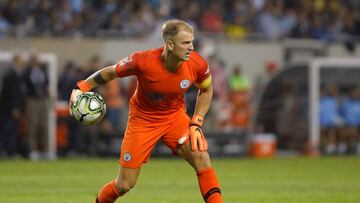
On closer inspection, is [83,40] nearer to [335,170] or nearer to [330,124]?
[330,124]

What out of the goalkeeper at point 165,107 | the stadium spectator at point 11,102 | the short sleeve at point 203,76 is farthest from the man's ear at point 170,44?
the stadium spectator at point 11,102

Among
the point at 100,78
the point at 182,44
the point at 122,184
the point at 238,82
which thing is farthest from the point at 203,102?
the point at 238,82

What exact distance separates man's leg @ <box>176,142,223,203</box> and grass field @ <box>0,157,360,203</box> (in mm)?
2892

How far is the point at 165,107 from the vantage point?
420 inches

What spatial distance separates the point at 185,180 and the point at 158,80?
7.50m

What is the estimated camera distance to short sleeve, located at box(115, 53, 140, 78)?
1042 centimetres

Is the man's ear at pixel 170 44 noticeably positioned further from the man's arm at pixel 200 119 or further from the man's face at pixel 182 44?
the man's arm at pixel 200 119

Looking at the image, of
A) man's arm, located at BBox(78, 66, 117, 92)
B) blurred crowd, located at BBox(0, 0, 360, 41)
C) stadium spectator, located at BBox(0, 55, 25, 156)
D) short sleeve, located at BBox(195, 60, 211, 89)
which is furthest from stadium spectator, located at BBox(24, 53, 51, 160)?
short sleeve, located at BBox(195, 60, 211, 89)

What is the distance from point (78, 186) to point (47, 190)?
2.99 feet

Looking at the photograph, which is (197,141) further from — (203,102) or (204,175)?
(203,102)

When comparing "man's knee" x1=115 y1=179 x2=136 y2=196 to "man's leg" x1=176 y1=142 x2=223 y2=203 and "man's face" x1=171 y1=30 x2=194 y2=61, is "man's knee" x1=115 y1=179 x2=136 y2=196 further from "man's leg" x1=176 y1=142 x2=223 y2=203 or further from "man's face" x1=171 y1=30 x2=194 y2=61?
"man's face" x1=171 y1=30 x2=194 y2=61

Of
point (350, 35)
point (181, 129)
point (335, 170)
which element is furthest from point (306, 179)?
point (350, 35)

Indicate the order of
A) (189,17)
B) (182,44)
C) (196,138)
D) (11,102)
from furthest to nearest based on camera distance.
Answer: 1. (189,17)
2. (11,102)
3. (196,138)
4. (182,44)

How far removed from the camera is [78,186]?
16.1 meters
